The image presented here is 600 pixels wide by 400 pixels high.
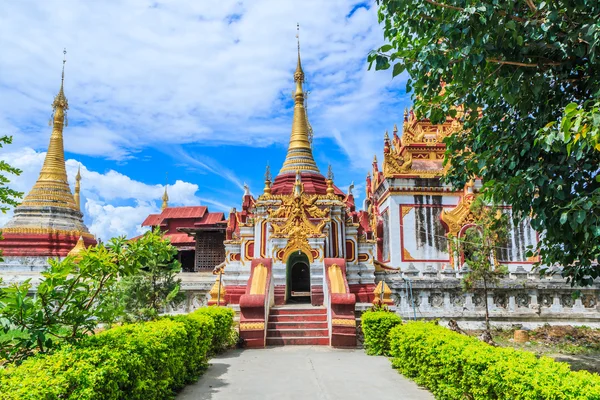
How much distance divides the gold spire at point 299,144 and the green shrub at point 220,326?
1331 cm

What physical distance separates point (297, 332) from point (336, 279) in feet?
7.13

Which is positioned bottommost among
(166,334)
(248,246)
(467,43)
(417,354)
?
(417,354)

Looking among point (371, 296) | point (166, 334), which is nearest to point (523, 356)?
point (166, 334)

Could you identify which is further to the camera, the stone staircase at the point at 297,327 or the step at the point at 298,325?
the step at the point at 298,325

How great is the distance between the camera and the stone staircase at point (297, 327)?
13.2 meters

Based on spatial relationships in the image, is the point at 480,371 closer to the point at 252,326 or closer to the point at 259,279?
the point at 252,326

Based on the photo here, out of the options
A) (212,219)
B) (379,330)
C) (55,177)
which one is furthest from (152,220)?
(379,330)

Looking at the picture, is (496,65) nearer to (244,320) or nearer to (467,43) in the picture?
(467,43)

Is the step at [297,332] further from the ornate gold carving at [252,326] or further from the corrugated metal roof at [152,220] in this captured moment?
the corrugated metal roof at [152,220]

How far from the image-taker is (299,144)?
2597 centimetres

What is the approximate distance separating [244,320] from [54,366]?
8648 mm

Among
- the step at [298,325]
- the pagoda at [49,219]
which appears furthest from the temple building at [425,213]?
the pagoda at [49,219]

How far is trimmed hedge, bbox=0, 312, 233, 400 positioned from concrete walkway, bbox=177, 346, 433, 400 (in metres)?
0.71

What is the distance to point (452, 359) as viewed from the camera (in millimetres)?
6754
